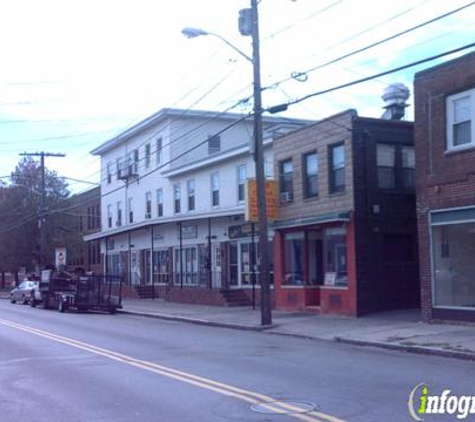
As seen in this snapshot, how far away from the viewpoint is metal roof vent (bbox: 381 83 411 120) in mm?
26312

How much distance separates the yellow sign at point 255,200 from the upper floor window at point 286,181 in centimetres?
39

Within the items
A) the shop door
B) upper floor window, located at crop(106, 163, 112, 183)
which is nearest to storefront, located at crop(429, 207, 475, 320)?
the shop door

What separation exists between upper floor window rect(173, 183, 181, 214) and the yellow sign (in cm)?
1256

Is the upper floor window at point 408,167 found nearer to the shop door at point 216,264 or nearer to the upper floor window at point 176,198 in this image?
the shop door at point 216,264

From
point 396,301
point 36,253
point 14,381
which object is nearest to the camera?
point 14,381

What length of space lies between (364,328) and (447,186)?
Answer: 4357 millimetres

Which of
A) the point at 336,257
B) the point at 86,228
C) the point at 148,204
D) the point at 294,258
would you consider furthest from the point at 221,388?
the point at 86,228

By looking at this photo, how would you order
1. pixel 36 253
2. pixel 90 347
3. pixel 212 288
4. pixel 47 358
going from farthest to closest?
pixel 36 253 < pixel 212 288 < pixel 90 347 < pixel 47 358

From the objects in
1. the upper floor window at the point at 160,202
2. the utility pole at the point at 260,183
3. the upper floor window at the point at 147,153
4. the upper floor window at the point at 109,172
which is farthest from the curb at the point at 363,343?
the upper floor window at the point at 109,172

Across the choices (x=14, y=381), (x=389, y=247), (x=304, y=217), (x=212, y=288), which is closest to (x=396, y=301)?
(x=389, y=247)

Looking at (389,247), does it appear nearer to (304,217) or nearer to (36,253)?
(304,217)

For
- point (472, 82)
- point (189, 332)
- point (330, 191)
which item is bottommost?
point (189, 332)

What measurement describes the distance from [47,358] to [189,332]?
682cm

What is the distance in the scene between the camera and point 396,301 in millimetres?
24562
